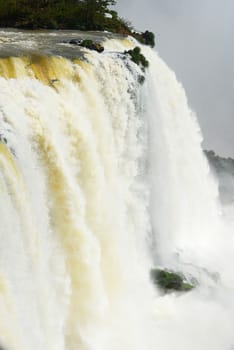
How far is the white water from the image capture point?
9016 mm

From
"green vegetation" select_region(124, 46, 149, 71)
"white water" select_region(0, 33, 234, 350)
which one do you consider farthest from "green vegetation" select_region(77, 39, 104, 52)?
"green vegetation" select_region(124, 46, 149, 71)

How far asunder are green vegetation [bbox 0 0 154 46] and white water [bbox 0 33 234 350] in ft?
14.9

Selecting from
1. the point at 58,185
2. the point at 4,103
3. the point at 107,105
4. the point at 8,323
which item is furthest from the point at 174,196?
the point at 8,323

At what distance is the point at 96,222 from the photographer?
12.2 m

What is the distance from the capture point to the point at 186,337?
43.1ft

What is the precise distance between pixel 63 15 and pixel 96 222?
1396 centimetres

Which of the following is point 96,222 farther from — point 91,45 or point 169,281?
point 91,45

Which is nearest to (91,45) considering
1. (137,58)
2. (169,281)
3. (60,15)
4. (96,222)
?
(137,58)

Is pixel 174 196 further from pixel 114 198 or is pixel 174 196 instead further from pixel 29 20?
pixel 29 20

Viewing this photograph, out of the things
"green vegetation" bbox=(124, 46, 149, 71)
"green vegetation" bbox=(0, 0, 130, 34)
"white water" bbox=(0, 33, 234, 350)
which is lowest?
"white water" bbox=(0, 33, 234, 350)

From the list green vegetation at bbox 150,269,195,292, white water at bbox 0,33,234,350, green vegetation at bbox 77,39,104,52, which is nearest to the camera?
white water at bbox 0,33,234,350

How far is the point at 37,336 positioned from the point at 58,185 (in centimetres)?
282

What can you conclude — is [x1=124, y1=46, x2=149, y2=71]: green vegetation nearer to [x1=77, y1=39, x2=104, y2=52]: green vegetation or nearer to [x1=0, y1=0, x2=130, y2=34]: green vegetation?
[x1=77, y1=39, x2=104, y2=52]: green vegetation

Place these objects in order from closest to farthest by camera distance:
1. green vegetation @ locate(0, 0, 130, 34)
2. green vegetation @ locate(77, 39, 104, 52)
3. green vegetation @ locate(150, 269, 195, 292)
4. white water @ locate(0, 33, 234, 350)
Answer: white water @ locate(0, 33, 234, 350), green vegetation @ locate(150, 269, 195, 292), green vegetation @ locate(77, 39, 104, 52), green vegetation @ locate(0, 0, 130, 34)
